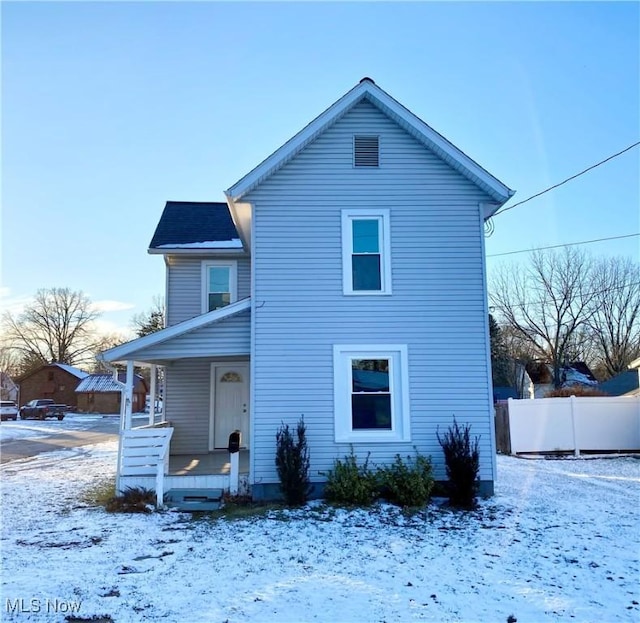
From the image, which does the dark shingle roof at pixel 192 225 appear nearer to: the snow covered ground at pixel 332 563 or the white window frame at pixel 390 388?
the white window frame at pixel 390 388

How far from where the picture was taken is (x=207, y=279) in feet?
43.5

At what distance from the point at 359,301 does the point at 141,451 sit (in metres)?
4.83

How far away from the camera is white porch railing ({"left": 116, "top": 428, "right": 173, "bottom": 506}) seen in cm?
932

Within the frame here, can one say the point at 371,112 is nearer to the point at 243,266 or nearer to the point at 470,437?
the point at 243,266

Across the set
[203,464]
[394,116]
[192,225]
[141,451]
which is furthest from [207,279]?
[394,116]

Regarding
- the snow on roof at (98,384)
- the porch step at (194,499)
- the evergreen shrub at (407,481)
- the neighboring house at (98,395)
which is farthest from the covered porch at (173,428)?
the neighboring house at (98,395)

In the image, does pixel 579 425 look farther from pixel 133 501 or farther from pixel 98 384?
pixel 98 384

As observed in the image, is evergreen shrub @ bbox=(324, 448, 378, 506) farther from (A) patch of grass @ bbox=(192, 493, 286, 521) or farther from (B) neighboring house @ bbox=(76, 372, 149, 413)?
(B) neighboring house @ bbox=(76, 372, 149, 413)

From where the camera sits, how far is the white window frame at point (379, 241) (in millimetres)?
9648

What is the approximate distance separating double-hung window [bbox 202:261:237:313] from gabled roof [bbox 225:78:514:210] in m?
3.65

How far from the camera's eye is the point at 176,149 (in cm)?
1233

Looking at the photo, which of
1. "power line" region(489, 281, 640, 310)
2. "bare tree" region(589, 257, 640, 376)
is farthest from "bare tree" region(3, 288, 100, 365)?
"bare tree" region(589, 257, 640, 376)

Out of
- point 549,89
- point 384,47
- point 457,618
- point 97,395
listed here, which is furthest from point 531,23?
point 97,395

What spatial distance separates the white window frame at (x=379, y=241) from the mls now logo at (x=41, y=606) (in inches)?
251
